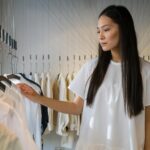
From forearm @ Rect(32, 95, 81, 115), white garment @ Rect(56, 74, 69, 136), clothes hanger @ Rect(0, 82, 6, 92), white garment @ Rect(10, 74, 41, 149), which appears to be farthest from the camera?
white garment @ Rect(56, 74, 69, 136)

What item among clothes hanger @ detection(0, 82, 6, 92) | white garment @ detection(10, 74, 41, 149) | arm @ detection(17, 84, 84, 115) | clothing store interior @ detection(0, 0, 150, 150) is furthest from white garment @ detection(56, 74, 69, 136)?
clothes hanger @ detection(0, 82, 6, 92)

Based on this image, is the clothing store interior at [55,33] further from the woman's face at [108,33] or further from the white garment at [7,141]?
the white garment at [7,141]

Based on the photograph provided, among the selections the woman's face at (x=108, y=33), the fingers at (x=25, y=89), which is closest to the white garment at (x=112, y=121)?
the woman's face at (x=108, y=33)

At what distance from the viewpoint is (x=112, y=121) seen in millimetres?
1192

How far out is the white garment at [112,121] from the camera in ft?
3.89

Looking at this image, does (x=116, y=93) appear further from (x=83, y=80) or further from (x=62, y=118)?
(x=62, y=118)

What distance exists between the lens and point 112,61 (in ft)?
4.17

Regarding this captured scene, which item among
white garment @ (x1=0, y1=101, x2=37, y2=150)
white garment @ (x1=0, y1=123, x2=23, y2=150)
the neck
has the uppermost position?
the neck

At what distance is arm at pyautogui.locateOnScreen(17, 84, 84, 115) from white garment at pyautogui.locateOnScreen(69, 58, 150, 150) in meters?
0.08

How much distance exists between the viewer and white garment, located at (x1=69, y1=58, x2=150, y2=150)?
1.18 meters

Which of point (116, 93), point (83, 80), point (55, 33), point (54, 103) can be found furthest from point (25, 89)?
point (55, 33)

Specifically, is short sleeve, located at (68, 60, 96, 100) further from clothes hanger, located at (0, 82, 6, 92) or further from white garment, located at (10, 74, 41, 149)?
clothes hanger, located at (0, 82, 6, 92)

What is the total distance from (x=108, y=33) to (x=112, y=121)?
0.39m

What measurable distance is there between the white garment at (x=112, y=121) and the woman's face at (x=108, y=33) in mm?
123
